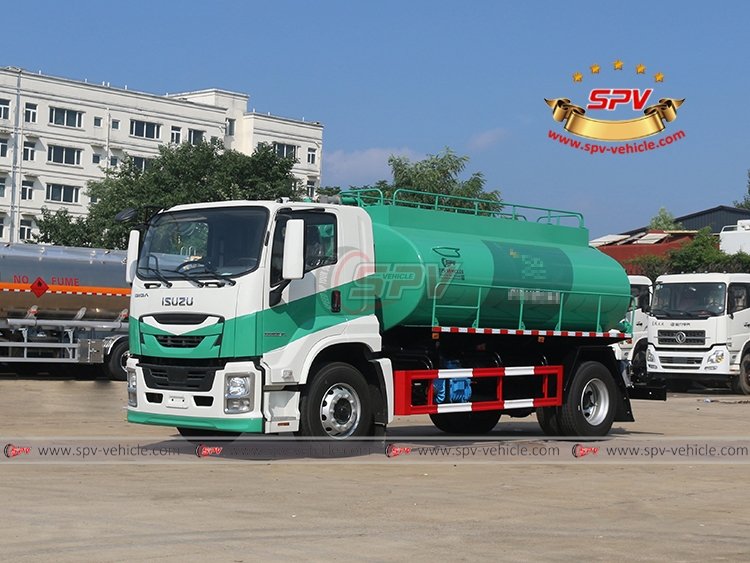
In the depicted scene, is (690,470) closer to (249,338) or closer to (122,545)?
(249,338)

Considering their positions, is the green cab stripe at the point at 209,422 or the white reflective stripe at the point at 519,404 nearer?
the green cab stripe at the point at 209,422

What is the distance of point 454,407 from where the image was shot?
13586 mm

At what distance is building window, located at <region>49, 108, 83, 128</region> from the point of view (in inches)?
2943

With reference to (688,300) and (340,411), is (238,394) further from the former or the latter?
(688,300)

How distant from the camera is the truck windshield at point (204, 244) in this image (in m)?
11.7

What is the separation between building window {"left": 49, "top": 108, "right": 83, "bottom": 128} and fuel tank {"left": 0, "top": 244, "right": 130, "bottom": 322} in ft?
168

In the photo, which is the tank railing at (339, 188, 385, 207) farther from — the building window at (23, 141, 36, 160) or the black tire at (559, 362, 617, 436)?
the building window at (23, 141, 36, 160)

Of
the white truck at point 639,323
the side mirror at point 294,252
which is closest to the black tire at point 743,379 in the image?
→ the white truck at point 639,323

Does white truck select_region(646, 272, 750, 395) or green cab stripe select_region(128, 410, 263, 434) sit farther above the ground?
white truck select_region(646, 272, 750, 395)

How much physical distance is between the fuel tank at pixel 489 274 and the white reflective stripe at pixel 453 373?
0.59 m

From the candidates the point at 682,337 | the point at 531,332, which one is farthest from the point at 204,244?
the point at 682,337

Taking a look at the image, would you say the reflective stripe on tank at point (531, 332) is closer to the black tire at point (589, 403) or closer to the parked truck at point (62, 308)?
the black tire at point (589, 403)

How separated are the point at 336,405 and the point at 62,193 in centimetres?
6734

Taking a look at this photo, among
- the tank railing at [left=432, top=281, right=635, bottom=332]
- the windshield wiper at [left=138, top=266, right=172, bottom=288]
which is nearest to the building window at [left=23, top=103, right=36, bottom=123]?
the tank railing at [left=432, top=281, right=635, bottom=332]
